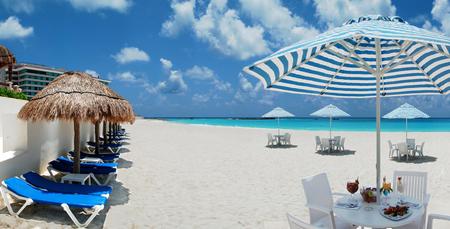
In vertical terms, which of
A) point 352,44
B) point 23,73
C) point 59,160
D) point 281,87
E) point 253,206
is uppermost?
point 23,73

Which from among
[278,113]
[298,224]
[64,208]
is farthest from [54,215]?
[278,113]

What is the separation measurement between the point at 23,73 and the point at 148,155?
198 feet

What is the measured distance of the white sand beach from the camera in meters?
5.39

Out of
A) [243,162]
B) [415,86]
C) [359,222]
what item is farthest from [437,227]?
[243,162]

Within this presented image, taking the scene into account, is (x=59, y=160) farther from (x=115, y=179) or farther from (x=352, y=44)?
(x=352, y=44)

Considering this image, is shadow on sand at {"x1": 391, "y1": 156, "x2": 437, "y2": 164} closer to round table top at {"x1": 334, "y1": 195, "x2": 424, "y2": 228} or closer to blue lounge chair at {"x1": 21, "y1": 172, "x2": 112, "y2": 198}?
round table top at {"x1": 334, "y1": 195, "x2": 424, "y2": 228}

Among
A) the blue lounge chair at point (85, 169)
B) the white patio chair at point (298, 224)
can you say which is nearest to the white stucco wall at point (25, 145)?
the blue lounge chair at point (85, 169)

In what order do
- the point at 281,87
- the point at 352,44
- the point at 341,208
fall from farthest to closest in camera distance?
the point at 281,87 → the point at 352,44 → the point at 341,208

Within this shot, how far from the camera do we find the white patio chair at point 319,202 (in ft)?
11.9

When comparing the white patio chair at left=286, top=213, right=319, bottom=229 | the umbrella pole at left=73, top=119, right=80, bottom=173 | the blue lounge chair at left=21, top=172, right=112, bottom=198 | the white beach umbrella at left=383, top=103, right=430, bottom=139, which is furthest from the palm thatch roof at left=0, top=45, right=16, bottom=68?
the white patio chair at left=286, top=213, right=319, bottom=229

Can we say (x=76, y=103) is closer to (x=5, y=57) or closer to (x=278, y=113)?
(x=278, y=113)

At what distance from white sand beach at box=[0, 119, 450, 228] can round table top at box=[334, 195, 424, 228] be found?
178cm

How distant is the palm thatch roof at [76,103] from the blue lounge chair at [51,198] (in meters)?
1.21

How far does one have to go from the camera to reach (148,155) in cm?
1323
